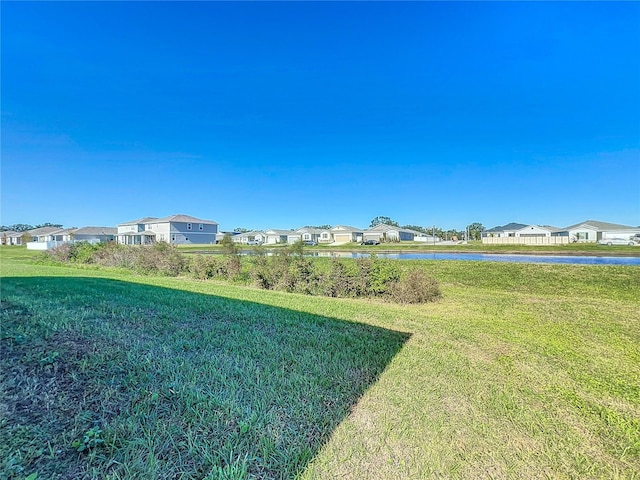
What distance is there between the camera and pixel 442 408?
101 inches

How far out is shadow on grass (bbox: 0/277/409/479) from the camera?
1860 millimetres

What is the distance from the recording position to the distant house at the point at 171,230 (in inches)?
2055

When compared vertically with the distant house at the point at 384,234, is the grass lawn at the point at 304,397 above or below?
below

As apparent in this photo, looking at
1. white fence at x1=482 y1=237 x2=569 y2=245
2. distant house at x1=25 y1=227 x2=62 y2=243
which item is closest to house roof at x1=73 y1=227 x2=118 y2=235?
distant house at x1=25 y1=227 x2=62 y2=243

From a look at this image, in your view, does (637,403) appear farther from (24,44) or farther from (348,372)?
(24,44)

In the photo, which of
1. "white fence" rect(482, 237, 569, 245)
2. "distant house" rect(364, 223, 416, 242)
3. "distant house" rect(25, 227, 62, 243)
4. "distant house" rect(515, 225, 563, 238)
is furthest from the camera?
"distant house" rect(364, 223, 416, 242)

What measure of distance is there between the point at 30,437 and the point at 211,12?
13.7 meters

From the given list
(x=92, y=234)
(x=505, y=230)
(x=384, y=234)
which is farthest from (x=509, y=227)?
(x=92, y=234)

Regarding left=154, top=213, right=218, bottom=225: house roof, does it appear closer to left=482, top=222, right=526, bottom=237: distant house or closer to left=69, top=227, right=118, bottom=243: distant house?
left=69, top=227, right=118, bottom=243: distant house

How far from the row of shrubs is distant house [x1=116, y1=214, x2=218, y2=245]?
40.2m

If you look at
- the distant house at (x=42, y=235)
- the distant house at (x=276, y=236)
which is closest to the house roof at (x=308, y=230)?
the distant house at (x=276, y=236)

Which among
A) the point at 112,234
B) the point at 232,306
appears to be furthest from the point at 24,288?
the point at 112,234

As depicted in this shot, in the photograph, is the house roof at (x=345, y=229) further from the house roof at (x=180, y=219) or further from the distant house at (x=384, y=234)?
the house roof at (x=180, y=219)

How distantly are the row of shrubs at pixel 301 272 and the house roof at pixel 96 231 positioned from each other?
2106 inches
